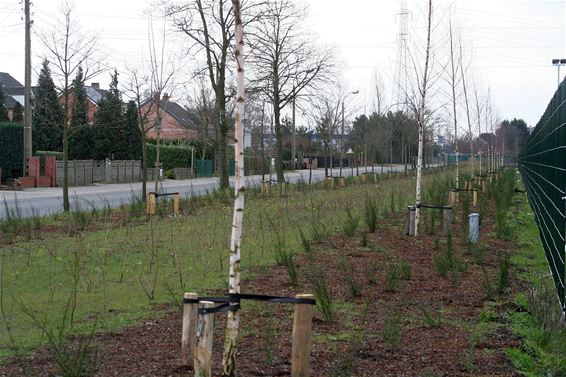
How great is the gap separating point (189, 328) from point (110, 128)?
135ft

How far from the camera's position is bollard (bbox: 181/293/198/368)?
16.0ft

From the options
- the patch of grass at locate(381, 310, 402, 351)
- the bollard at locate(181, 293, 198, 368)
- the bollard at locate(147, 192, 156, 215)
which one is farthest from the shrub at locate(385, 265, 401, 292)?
the bollard at locate(147, 192, 156, 215)

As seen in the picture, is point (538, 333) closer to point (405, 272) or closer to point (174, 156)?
point (405, 272)

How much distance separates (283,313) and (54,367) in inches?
103

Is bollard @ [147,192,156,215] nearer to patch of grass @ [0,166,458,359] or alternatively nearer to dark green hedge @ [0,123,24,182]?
patch of grass @ [0,166,458,359]

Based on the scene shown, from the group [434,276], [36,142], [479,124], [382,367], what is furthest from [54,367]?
[36,142]

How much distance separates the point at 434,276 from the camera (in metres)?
9.09

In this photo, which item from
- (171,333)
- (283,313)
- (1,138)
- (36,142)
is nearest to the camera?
(171,333)

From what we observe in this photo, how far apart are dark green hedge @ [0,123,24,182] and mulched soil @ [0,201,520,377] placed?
90.7 feet

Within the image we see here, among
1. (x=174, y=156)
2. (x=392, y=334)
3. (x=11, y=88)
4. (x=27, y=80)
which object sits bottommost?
(x=392, y=334)

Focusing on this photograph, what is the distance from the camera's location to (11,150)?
112 ft

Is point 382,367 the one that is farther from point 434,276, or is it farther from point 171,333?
point 434,276

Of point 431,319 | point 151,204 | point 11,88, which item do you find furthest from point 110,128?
point 431,319

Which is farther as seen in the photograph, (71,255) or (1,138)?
(1,138)
